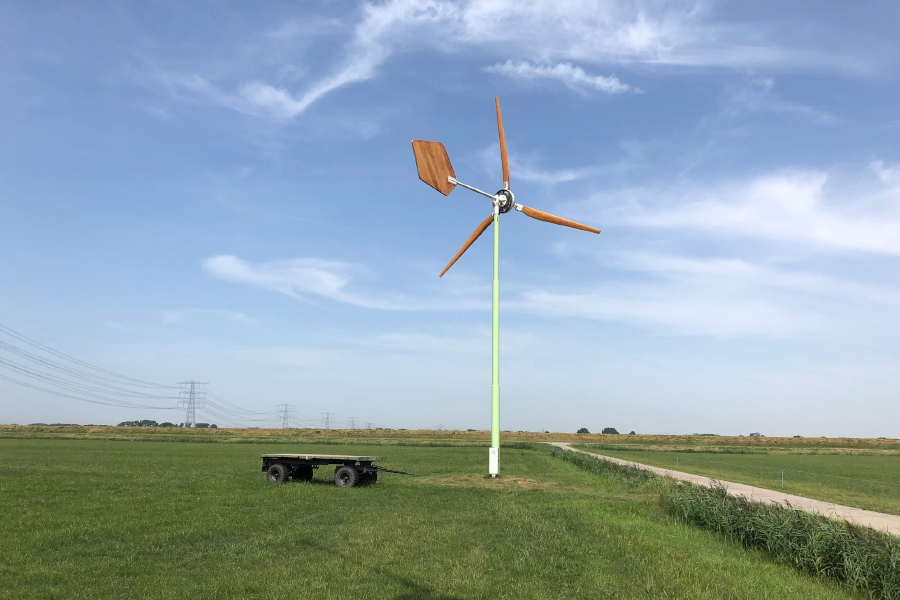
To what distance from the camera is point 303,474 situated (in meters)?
32.5


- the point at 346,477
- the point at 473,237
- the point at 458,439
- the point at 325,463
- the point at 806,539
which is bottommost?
the point at 458,439

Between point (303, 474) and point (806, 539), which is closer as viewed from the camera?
point (806, 539)

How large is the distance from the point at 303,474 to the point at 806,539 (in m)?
24.3

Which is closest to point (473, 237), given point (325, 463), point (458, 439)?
point (325, 463)

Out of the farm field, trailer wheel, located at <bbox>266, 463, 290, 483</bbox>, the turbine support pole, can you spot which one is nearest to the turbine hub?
the turbine support pole

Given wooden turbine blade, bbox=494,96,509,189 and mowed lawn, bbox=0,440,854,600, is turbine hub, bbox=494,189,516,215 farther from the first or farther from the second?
mowed lawn, bbox=0,440,854,600

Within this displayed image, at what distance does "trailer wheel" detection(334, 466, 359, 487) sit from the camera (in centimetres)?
2945

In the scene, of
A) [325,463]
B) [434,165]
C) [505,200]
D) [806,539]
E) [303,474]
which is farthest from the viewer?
[505,200]

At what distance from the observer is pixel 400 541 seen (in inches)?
620

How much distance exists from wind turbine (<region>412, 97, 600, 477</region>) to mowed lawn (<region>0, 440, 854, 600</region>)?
708 cm

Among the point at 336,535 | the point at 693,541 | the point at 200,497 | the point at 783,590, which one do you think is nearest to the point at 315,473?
the point at 200,497

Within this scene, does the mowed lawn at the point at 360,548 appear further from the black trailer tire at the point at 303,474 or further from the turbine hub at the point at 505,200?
the turbine hub at the point at 505,200

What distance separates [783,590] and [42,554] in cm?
1595

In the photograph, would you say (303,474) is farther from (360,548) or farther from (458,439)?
(458,439)
